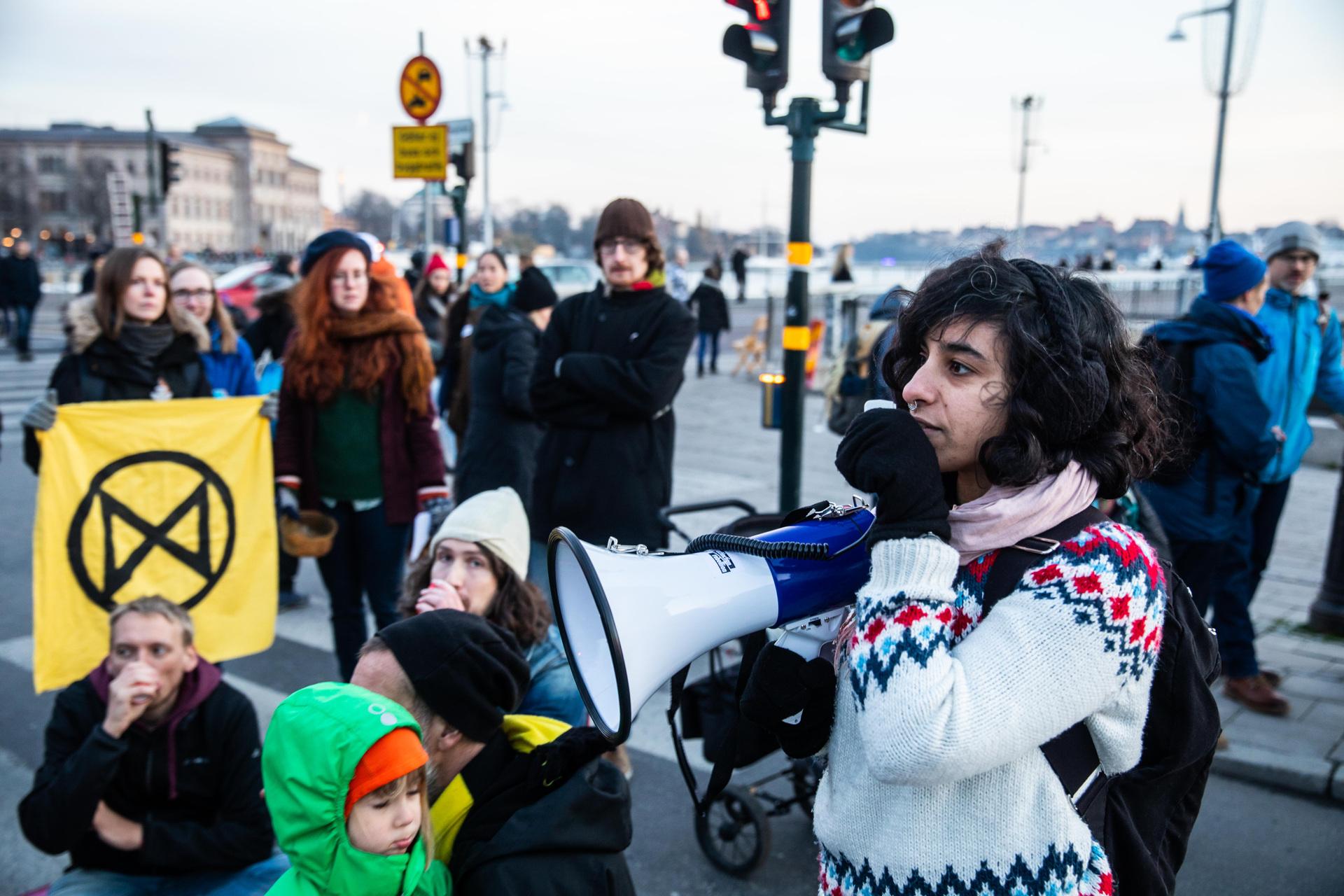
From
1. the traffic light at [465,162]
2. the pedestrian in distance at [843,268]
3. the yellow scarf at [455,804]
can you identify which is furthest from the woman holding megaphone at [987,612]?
the pedestrian in distance at [843,268]

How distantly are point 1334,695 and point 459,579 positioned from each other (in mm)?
4157

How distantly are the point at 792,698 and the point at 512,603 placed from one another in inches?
68.4

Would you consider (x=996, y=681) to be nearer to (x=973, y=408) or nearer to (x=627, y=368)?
(x=973, y=408)

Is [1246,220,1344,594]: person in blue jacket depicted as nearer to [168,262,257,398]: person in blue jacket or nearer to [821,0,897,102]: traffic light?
[821,0,897,102]: traffic light

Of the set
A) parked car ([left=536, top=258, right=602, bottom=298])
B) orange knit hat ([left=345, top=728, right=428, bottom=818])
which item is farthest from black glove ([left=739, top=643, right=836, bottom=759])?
parked car ([left=536, top=258, right=602, bottom=298])

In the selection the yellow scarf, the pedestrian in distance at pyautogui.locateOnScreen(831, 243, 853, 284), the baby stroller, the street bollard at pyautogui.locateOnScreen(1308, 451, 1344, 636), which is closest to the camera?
the yellow scarf

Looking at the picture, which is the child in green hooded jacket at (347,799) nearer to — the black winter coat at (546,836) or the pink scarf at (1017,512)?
the black winter coat at (546,836)

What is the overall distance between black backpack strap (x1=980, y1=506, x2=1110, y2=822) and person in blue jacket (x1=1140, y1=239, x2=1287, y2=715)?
3.00m

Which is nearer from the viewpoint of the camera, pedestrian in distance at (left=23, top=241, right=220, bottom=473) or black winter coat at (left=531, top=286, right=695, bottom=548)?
black winter coat at (left=531, top=286, right=695, bottom=548)

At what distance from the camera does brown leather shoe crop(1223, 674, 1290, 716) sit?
180 inches

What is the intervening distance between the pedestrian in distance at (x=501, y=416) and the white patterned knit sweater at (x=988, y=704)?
4.02 metres

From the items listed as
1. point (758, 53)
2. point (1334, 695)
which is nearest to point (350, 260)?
point (758, 53)

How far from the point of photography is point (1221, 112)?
54.9 ft

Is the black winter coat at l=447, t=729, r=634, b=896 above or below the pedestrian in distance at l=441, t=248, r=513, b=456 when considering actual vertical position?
below
